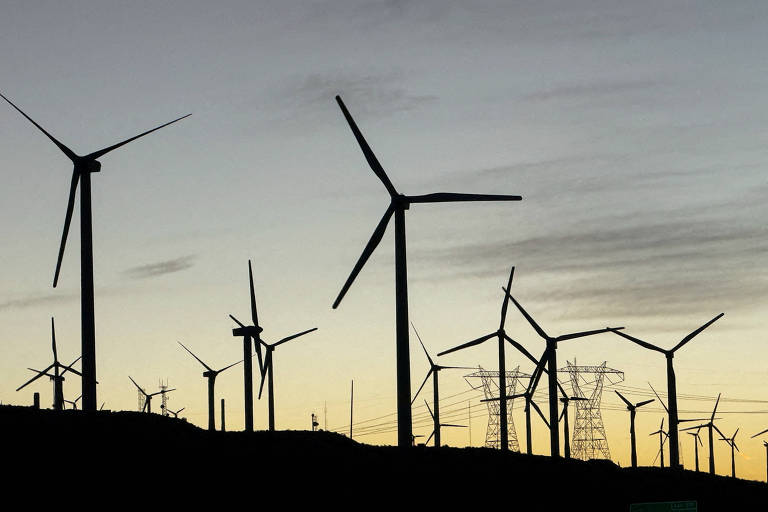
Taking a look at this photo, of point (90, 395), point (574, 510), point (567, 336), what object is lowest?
point (574, 510)

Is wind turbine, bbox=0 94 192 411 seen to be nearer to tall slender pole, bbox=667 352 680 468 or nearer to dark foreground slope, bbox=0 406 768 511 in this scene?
dark foreground slope, bbox=0 406 768 511

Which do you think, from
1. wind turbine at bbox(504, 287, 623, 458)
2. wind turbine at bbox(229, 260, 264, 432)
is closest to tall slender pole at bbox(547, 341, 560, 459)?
wind turbine at bbox(504, 287, 623, 458)

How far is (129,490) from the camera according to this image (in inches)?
3196

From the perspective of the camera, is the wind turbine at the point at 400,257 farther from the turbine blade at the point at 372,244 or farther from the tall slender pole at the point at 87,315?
the tall slender pole at the point at 87,315

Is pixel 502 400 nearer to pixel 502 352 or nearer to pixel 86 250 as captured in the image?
pixel 502 352

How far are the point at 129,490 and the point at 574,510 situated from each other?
142ft

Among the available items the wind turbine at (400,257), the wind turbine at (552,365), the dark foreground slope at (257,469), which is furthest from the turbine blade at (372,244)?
the wind turbine at (552,365)

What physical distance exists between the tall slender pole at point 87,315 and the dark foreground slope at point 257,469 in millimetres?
3562

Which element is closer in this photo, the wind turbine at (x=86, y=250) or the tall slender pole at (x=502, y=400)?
the wind turbine at (x=86, y=250)

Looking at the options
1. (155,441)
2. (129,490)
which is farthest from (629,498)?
(129,490)

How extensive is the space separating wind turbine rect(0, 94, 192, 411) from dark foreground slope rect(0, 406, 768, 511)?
166 inches

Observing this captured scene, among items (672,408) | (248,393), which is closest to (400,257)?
(248,393)

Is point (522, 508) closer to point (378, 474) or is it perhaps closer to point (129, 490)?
point (378, 474)

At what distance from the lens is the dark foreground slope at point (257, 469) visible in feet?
270
